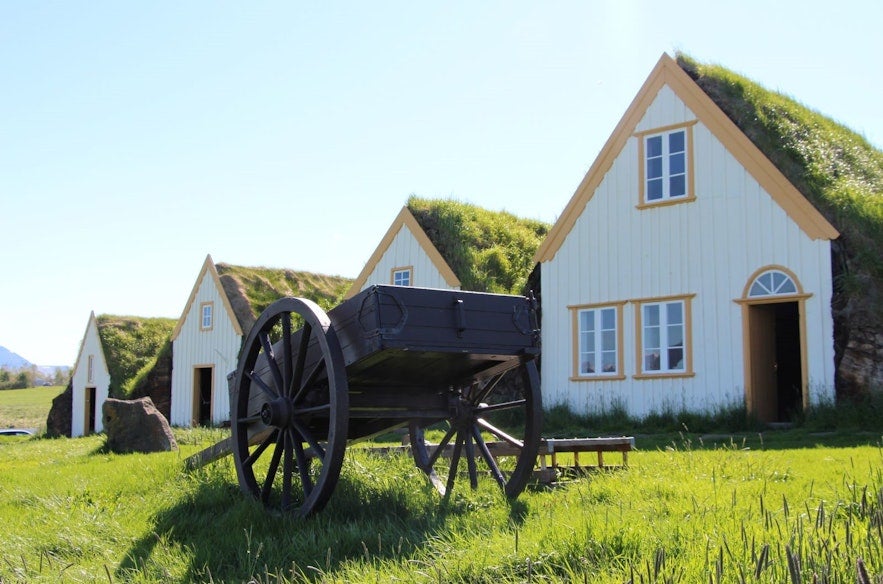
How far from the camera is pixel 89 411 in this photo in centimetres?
3394

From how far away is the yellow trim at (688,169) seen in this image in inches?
648

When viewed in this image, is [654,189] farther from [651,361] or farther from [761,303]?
[651,361]

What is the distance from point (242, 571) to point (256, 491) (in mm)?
1978

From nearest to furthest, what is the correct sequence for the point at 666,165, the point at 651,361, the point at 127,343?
the point at 651,361, the point at 666,165, the point at 127,343

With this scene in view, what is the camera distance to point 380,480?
28.2ft

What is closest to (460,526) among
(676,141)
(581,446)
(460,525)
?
(460,525)

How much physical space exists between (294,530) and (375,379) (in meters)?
1.47

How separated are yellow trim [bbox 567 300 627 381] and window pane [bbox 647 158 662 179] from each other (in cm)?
234

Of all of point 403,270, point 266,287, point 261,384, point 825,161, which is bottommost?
point 261,384

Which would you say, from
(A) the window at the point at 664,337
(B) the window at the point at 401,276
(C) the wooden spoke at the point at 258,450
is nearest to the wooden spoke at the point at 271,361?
(C) the wooden spoke at the point at 258,450

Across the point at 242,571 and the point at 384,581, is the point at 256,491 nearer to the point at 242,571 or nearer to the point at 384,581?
the point at 242,571

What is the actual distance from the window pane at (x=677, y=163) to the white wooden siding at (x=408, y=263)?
5.63 metres

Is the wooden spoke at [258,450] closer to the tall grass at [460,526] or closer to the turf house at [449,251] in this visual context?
the tall grass at [460,526]

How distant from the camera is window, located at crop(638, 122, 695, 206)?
16.6 meters
